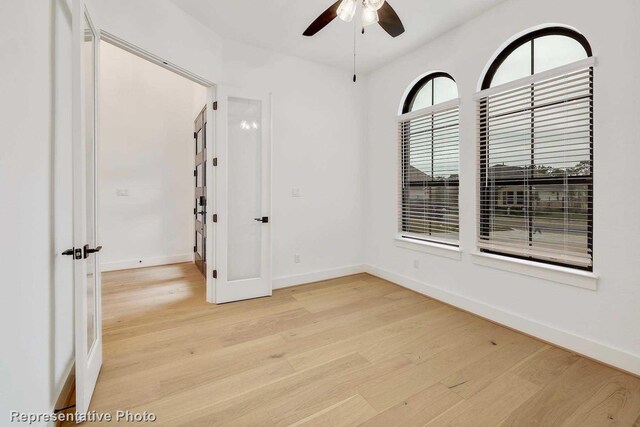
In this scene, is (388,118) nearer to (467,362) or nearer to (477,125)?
(477,125)

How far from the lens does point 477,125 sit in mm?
2918

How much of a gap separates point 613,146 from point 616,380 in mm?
1597

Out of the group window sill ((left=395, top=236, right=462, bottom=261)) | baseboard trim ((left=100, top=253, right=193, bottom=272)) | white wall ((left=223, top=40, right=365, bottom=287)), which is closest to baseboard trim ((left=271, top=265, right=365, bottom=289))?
white wall ((left=223, top=40, right=365, bottom=287))

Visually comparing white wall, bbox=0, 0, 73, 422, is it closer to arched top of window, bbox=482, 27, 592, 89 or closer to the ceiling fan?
the ceiling fan

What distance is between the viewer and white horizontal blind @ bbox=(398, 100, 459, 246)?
3.26 m

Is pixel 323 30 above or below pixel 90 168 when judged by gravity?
above

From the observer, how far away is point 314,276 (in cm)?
400

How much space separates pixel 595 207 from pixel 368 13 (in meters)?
2.17

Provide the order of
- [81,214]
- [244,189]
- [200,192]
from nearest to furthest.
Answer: [81,214], [244,189], [200,192]

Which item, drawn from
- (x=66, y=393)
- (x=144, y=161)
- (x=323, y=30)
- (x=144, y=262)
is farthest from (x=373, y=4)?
(x=144, y=262)

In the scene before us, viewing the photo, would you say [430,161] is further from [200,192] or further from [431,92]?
[200,192]

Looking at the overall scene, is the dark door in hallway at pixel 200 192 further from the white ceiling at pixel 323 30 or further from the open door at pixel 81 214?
the open door at pixel 81 214

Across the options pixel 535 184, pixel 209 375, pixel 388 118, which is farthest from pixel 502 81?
pixel 209 375

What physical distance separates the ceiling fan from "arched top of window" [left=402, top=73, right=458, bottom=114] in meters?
1.36
